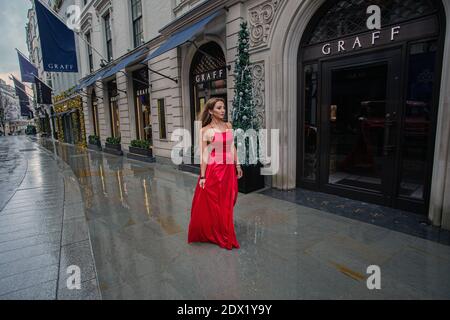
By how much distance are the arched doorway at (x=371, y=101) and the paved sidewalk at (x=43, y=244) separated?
191 inches

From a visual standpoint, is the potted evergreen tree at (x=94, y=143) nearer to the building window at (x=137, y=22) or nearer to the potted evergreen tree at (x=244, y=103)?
the building window at (x=137, y=22)

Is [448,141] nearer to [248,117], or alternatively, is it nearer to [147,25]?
[248,117]

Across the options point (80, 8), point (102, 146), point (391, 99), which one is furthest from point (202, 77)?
point (80, 8)

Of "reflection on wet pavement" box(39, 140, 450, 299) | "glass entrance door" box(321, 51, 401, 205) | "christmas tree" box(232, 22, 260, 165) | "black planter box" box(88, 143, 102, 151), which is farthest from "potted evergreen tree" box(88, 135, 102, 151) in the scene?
"glass entrance door" box(321, 51, 401, 205)

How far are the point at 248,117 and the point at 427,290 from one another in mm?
4405

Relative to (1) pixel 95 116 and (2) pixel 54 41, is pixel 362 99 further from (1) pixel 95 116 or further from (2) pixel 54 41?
(1) pixel 95 116

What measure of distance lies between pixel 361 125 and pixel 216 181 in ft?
11.8

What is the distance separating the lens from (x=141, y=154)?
11719 millimetres

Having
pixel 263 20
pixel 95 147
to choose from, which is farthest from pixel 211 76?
pixel 95 147

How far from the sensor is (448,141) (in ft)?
11.7

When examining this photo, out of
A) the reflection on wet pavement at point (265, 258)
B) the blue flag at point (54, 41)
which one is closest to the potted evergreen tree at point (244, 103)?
the reflection on wet pavement at point (265, 258)

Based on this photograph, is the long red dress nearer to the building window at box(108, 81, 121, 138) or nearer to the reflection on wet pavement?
the reflection on wet pavement

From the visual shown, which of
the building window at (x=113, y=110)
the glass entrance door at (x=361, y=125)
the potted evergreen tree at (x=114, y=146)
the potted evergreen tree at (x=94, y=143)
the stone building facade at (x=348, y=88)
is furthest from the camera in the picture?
the potted evergreen tree at (x=94, y=143)

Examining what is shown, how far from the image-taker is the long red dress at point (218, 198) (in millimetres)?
3406
